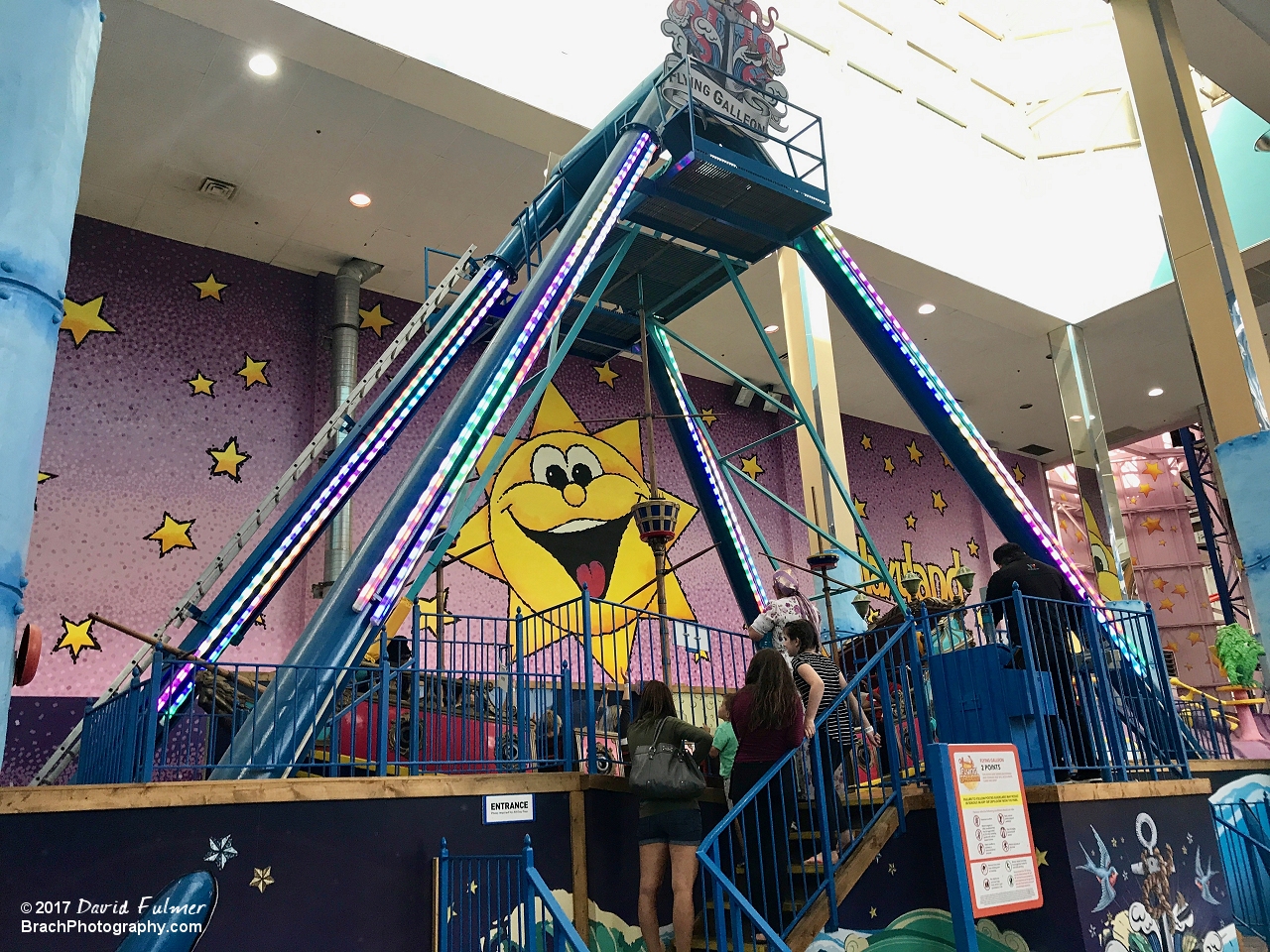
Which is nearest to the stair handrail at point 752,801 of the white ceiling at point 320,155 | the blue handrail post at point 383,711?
the blue handrail post at point 383,711

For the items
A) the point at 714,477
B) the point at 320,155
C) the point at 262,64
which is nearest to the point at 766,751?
the point at 714,477

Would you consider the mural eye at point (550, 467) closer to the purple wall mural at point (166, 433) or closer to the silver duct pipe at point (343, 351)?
the purple wall mural at point (166, 433)

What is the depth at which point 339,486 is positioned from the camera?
9.07 metres

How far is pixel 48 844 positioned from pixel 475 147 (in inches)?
373

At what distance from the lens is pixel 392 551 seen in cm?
691

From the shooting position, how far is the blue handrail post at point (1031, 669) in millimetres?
6969

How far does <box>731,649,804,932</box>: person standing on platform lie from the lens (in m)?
6.40

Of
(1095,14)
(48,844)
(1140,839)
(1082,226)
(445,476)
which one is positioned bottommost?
(1140,839)

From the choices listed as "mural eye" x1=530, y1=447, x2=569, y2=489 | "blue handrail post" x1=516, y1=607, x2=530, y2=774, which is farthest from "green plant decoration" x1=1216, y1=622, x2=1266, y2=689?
"blue handrail post" x1=516, y1=607, x2=530, y2=774

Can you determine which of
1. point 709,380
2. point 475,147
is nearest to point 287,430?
point 475,147

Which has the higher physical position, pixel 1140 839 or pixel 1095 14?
pixel 1095 14

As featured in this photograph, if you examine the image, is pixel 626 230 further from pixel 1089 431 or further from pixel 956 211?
pixel 1089 431

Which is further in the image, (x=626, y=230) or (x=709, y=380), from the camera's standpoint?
(x=709, y=380)

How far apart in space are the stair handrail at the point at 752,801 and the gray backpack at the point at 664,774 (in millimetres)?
312
